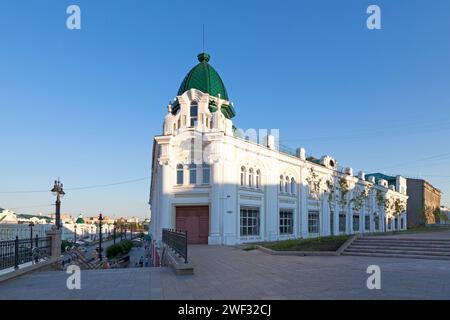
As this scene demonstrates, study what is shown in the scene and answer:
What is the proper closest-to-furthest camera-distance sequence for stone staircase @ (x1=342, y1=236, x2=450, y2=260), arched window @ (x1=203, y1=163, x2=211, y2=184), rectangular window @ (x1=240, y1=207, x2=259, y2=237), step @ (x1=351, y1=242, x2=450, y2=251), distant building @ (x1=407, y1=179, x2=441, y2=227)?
1. stone staircase @ (x1=342, y1=236, x2=450, y2=260)
2. step @ (x1=351, y1=242, x2=450, y2=251)
3. arched window @ (x1=203, y1=163, x2=211, y2=184)
4. rectangular window @ (x1=240, y1=207, x2=259, y2=237)
5. distant building @ (x1=407, y1=179, x2=441, y2=227)

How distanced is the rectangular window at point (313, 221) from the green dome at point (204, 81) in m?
14.0

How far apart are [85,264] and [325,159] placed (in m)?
25.4

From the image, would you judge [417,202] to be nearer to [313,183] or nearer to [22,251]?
[313,183]

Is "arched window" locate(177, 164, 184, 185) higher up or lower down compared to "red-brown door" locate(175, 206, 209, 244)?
higher up

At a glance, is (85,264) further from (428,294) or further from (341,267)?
(428,294)

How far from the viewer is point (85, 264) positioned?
3375 centimetres

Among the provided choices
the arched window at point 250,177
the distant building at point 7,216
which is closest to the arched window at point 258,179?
the arched window at point 250,177

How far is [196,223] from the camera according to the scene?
2597cm

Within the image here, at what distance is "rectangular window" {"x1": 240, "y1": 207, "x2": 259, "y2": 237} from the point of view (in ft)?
89.6

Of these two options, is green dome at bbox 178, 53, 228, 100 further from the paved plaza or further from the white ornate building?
the paved plaza

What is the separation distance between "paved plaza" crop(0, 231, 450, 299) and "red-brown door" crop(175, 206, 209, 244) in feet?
42.8

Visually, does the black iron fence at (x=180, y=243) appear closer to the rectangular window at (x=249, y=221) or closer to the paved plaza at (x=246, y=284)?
the paved plaza at (x=246, y=284)

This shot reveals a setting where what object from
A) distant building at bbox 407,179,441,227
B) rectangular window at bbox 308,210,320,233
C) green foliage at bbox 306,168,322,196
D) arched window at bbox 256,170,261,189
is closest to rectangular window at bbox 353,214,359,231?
rectangular window at bbox 308,210,320,233

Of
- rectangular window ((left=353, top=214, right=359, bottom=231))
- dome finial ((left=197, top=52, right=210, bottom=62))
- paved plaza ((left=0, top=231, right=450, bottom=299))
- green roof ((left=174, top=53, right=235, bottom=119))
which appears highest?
dome finial ((left=197, top=52, right=210, bottom=62))
